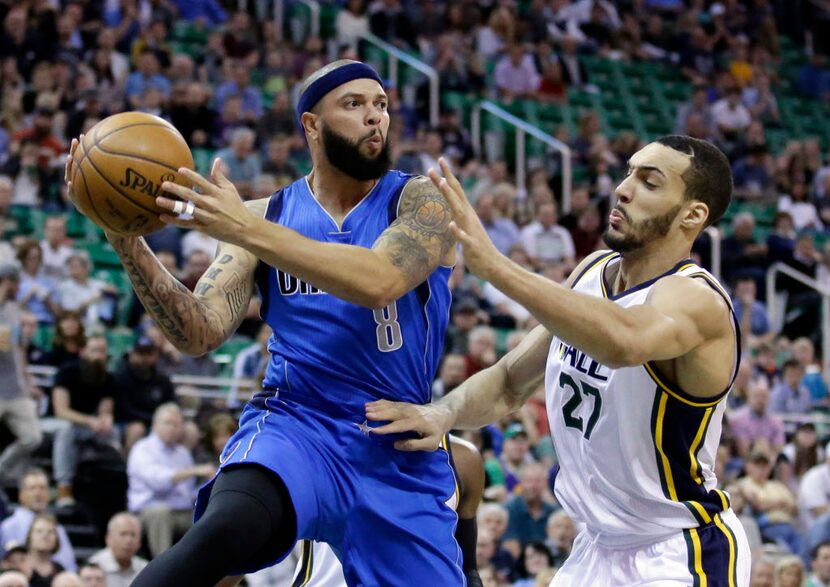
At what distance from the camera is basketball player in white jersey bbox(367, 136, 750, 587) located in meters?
4.73

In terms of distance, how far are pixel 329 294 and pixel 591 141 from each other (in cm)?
1340

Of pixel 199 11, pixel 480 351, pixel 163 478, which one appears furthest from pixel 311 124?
pixel 199 11

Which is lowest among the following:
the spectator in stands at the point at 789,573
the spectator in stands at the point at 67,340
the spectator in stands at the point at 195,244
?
the spectator in stands at the point at 789,573

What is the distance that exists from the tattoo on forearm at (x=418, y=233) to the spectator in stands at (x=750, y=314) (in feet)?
33.2

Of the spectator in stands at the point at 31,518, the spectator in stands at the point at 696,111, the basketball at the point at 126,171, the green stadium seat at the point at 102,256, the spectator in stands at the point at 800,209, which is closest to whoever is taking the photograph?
the basketball at the point at 126,171

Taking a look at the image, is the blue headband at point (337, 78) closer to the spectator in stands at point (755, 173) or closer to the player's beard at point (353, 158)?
the player's beard at point (353, 158)

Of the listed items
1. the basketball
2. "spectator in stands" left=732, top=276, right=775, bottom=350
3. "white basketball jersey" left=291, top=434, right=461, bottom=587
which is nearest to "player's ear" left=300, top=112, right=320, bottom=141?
the basketball

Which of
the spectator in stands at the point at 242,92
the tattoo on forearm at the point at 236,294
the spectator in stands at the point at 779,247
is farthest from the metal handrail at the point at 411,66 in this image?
the tattoo on forearm at the point at 236,294

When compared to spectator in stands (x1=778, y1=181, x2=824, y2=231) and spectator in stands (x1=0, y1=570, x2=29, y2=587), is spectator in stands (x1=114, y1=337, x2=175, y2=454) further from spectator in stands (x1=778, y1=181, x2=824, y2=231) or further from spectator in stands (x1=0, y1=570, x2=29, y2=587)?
spectator in stands (x1=778, y1=181, x2=824, y2=231)

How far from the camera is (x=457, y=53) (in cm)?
1856

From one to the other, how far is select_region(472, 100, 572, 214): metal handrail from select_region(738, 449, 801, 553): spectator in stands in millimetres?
4885

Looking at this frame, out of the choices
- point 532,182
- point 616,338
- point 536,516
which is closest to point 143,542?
point 536,516

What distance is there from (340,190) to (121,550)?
4.67 meters

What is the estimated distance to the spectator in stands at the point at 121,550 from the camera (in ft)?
29.9
